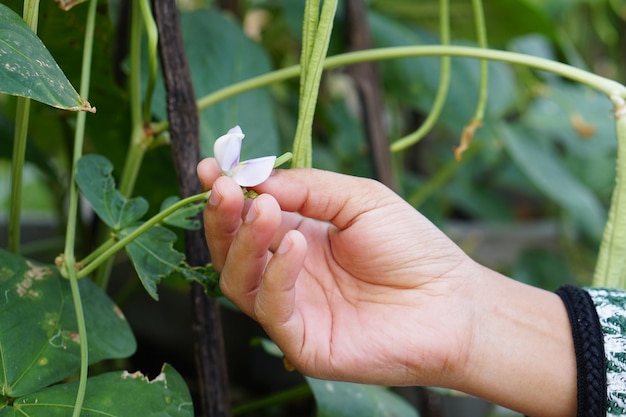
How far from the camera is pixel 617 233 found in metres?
0.51

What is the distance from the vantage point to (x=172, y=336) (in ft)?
3.58

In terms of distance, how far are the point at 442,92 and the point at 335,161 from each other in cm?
45

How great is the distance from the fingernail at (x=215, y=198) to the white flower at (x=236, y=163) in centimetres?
1

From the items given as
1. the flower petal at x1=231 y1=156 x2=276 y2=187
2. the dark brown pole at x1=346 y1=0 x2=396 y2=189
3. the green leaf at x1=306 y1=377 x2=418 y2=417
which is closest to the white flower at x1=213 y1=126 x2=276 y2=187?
the flower petal at x1=231 y1=156 x2=276 y2=187

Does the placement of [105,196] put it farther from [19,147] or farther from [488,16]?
[488,16]

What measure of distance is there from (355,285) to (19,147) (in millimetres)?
241

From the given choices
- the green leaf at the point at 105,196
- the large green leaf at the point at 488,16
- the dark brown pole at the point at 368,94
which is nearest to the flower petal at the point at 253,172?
the green leaf at the point at 105,196

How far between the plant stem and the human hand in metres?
0.14

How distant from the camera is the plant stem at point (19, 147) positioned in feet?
1.35

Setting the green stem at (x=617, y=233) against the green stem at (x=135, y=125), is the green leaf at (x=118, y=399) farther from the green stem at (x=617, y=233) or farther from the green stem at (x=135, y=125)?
the green stem at (x=617, y=233)

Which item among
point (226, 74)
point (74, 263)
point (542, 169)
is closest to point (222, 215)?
point (74, 263)

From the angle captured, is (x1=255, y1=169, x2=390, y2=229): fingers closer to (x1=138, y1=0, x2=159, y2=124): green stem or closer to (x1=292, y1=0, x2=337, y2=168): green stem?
(x1=292, y1=0, x2=337, y2=168): green stem

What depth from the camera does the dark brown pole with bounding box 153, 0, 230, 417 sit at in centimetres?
49

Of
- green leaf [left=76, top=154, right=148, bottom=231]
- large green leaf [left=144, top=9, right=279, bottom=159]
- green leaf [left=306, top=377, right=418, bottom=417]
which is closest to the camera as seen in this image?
green leaf [left=76, top=154, right=148, bottom=231]
